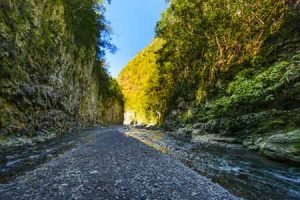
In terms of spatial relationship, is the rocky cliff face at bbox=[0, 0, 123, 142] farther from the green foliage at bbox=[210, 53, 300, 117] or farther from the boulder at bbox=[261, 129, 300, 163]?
the green foliage at bbox=[210, 53, 300, 117]

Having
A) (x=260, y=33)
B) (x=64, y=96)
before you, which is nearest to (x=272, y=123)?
(x=260, y=33)

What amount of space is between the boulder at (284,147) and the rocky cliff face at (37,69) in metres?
13.7

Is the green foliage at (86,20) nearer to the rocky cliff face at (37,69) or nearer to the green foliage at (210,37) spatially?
the rocky cliff face at (37,69)

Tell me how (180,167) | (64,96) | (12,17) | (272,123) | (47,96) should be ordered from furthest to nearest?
(64,96)
(47,96)
(12,17)
(272,123)
(180,167)

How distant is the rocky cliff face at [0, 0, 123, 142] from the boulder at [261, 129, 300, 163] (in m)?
13.7

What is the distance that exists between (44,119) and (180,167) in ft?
43.8

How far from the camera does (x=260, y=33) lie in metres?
23.5

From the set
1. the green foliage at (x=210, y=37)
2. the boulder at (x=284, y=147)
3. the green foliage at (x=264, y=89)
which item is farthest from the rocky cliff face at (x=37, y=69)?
the green foliage at (x=264, y=89)

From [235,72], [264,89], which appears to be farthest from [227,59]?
[264,89]

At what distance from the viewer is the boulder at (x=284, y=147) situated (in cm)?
1086

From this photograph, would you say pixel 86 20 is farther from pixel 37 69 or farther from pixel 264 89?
pixel 264 89

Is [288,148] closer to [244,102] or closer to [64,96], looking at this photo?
[244,102]

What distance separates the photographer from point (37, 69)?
19016 millimetres

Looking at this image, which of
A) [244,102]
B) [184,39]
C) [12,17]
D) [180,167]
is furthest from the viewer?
[184,39]
